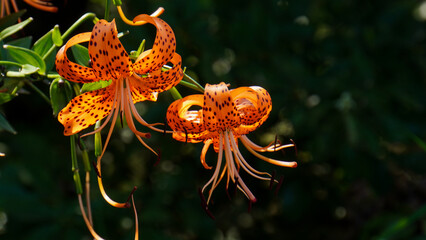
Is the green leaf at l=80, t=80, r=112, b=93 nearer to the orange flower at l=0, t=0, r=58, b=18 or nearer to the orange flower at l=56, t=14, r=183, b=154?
the orange flower at l=56, t=14, r=183, b=154

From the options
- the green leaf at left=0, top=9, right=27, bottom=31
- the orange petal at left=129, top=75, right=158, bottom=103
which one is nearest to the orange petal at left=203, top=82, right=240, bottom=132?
the orange petal at left=129, top=75, right=158, bottom=103

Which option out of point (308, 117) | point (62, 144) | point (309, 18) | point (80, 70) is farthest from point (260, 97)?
point (62, 144)

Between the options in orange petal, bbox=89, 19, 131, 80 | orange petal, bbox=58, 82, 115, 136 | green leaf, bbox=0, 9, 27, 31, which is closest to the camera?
orange petal, bbox=89, 19, 131, 80

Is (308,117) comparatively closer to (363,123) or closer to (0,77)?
(363,123)

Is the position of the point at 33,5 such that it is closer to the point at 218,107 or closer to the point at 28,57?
the point at 28,57

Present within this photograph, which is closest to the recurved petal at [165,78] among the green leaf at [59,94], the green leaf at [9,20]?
the green leaf at [59,94]

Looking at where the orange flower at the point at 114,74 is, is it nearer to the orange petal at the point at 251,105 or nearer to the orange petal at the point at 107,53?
the orange petal at the point at 107,53
